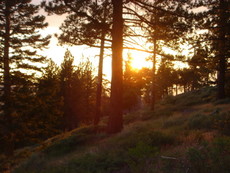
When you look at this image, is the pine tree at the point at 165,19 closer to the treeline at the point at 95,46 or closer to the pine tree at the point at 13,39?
the treeline at the point at 95,46

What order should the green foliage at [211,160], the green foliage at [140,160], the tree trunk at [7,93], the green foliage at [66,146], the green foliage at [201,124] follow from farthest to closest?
1. the tree trunk at [7,93]
2. the green foliage at [66,146]
3. the green foliage at [201,124]
4. the green foliage at [140,160]
5. the green foliage at [211,160]

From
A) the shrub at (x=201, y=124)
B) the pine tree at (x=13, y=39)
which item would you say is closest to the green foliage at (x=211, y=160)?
the shrub at (x=201, y=124)

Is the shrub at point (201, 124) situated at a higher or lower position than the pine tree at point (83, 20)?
lower

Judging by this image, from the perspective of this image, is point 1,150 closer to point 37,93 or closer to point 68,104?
point 37,93

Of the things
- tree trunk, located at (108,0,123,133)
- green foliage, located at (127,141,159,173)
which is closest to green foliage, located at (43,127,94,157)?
tree trunk, located at (108,0,123,133)

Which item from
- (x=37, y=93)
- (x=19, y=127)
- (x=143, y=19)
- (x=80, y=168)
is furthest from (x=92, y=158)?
(x=37, y=93)

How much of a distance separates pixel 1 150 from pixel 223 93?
67.2 ft

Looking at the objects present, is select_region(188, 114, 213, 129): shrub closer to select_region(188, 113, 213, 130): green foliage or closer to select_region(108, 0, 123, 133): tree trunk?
select_region(188, 113, 213, 130): green foliage

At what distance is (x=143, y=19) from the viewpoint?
389 inches

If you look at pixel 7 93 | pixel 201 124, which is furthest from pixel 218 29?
pixel 7 93

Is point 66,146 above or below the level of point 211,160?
below

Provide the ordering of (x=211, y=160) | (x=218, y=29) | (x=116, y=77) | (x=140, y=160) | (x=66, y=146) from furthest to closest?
1. (x=218, y=29)
2. (x=116, y=77)
3. (x=66, y=146)
4. (x=140, y=160)
5. (x=211, y=160)

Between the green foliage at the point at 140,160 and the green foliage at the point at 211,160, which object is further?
the green foliage at the point at 140,160

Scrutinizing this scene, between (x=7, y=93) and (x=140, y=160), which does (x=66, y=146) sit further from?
(x=7, y=93)
